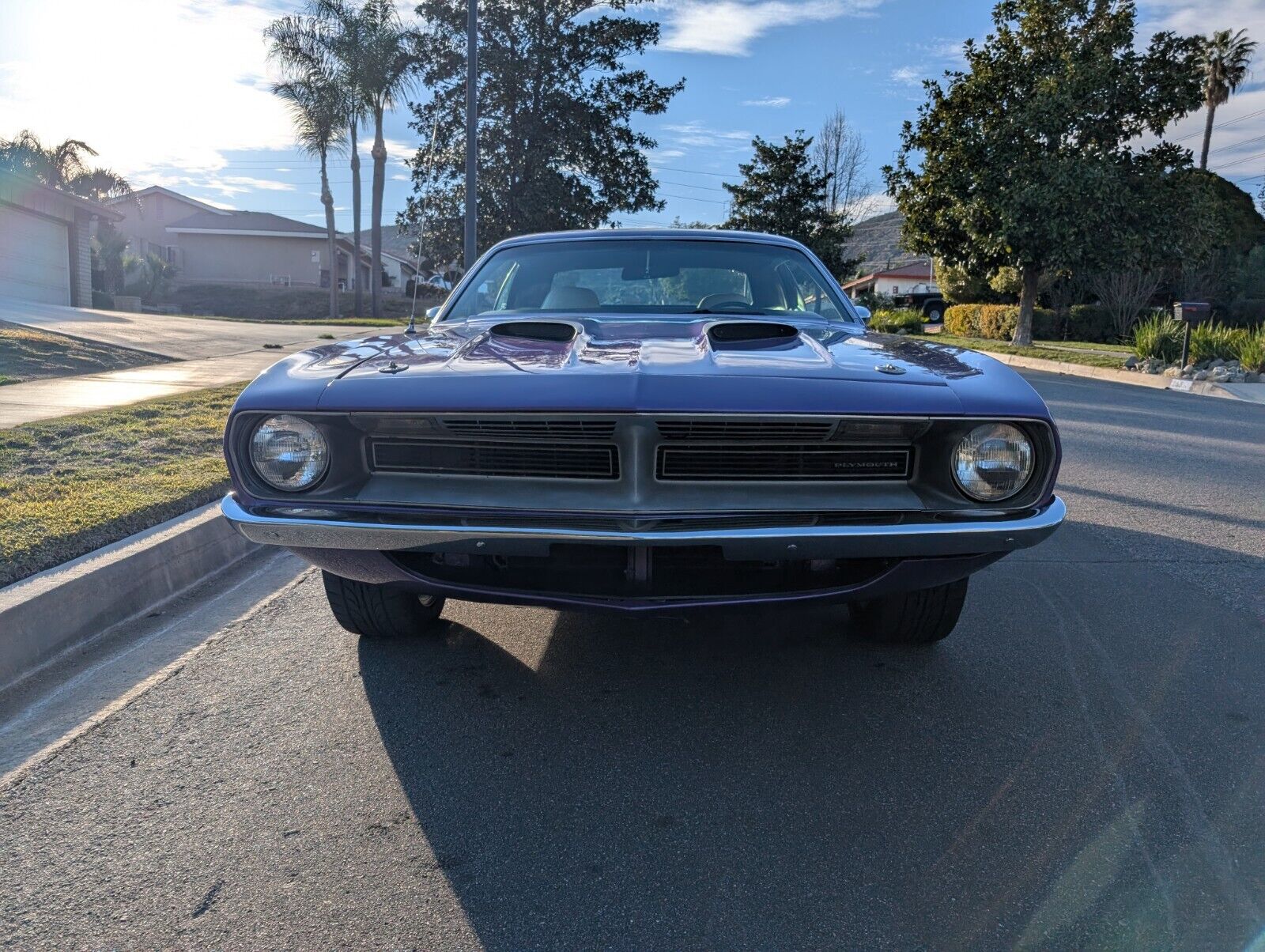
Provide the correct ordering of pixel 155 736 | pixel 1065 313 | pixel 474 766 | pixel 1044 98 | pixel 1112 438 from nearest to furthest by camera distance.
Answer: pixel 474 766 < pixel 155 736 < pixel 1112 438 < pixel 1044 98 < pixel 1065 313

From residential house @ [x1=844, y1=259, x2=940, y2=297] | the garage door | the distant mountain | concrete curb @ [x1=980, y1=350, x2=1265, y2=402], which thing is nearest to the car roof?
concrete curb @ [x1=980, y1=350, x2=1265, y2=402]

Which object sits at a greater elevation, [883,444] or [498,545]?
[883,444]

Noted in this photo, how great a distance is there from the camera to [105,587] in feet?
12.8

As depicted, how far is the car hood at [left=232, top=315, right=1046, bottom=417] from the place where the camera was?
2.52 meters

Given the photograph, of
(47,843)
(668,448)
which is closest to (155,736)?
(47,843)

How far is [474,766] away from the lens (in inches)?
107

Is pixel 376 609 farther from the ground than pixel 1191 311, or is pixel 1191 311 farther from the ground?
pixel 1191 311

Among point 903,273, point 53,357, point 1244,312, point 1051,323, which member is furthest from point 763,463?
point 903,273

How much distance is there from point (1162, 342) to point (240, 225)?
4200 centimetres

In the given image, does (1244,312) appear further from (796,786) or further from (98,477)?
(796,786)

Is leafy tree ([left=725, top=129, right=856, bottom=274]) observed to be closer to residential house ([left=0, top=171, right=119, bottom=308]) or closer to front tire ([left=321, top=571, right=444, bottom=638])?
residential house ([left=0, top=171, right=119, bottom=308])

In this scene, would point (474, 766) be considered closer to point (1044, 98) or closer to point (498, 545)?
point (498, 545)

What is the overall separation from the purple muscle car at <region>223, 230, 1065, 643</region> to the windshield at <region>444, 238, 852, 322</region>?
116 cm

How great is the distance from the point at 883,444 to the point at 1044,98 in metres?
21.7
